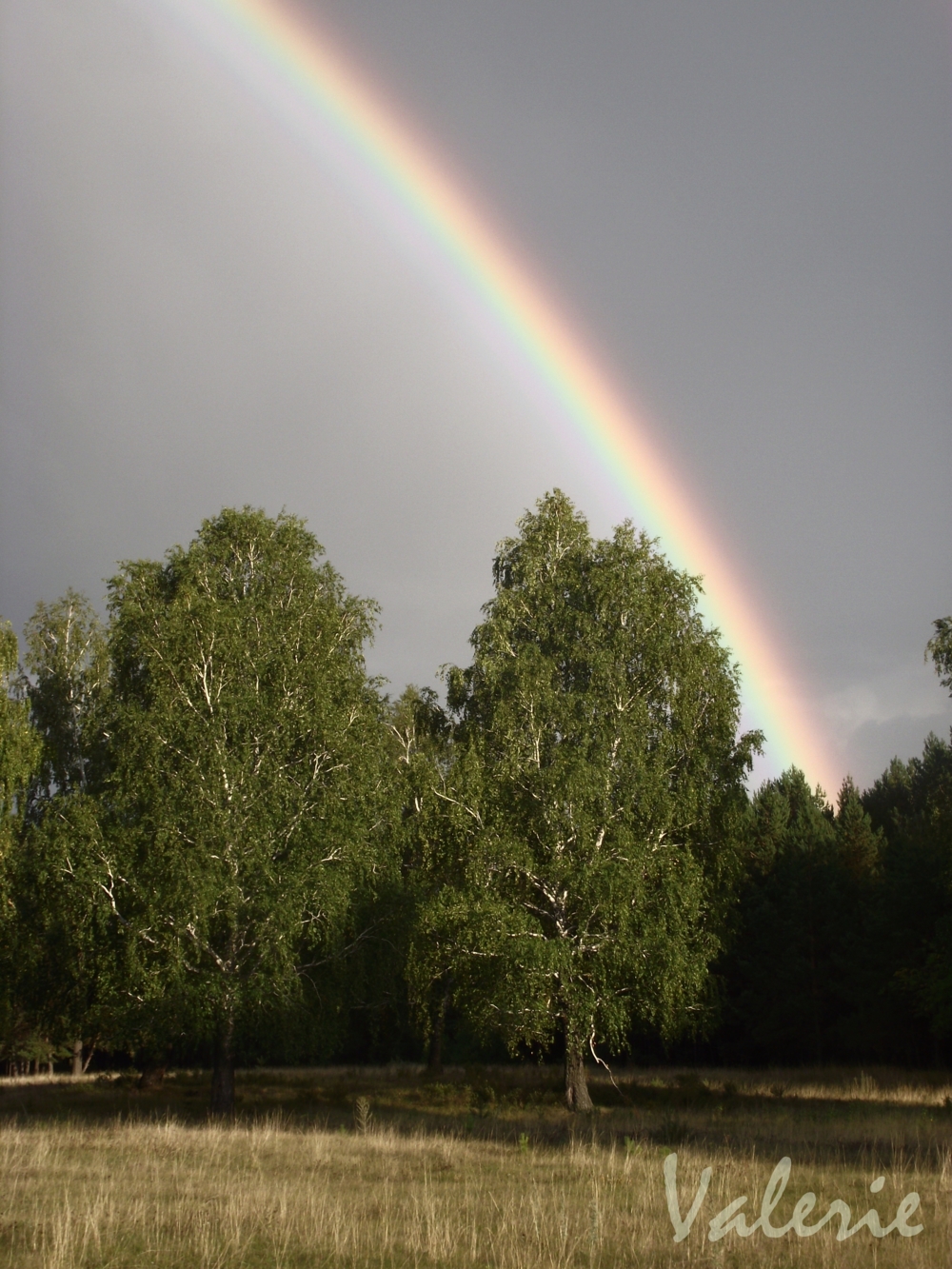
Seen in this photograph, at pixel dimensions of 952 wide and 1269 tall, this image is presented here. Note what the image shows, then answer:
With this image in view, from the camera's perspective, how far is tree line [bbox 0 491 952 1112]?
71.0ft


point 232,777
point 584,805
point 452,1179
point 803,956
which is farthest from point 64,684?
point 803,956

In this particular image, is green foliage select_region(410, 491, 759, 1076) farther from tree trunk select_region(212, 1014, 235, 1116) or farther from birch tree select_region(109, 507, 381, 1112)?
tree trunk select_region(212, 1014, 235, 1116)

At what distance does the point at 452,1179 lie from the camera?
523 inches

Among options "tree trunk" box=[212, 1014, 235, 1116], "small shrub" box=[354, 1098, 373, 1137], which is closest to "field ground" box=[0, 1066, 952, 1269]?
"small shrub" box=[354, 1098, 373, 1137]

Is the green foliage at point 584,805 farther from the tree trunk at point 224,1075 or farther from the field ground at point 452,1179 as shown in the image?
the tree trunk at point 224,1075

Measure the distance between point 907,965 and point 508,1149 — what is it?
24.2m

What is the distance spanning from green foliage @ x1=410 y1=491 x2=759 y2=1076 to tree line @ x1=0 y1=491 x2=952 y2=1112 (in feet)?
0.24

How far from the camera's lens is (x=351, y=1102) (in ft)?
84.7

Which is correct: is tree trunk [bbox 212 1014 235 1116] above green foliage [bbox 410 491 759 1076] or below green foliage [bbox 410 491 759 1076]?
below

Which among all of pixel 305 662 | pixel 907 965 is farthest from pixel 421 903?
pixel 907 965

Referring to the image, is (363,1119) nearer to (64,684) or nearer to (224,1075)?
(224,1075)

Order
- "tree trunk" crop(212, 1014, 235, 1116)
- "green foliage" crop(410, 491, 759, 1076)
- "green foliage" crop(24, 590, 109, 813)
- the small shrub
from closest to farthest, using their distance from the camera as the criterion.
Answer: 1. the small shrub
2. "green foliage" crop(410, 491, 759, 1076)
3. "tree trunk" crop(212, 1014, 235, 1116)
4. "green foliage" crop(24, 590, 109, 813)

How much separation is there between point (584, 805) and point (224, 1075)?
33.6 feet

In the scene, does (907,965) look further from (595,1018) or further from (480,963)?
(480,963)
